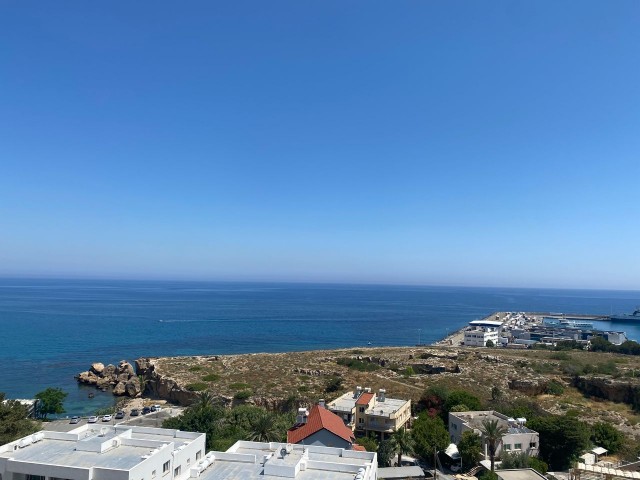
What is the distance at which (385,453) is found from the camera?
32.3 metres

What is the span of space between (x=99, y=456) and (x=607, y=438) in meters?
36.9

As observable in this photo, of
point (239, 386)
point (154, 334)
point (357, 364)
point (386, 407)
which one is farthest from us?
point (154, 334)

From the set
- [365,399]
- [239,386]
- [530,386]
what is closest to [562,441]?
[365,399]

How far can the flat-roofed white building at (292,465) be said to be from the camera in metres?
18.6

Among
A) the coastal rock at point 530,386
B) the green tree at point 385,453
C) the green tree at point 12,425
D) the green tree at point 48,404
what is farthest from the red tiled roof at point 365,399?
the green tree at point 48,404

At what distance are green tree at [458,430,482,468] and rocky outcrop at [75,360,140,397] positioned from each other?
44.9m

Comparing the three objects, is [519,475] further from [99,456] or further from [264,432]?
[99,456]

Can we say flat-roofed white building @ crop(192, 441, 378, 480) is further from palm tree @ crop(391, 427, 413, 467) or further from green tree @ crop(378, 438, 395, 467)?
palm tree @ crop(391, 427, 413, 467)

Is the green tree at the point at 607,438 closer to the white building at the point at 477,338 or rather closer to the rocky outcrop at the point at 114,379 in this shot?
the rocky outcrop at the point at 114,379

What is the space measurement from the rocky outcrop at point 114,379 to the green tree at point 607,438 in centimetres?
5219

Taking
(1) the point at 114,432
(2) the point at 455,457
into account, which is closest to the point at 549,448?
(2) the point at 455,457

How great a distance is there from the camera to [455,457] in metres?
33.2

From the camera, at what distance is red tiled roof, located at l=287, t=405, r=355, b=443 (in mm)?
30016

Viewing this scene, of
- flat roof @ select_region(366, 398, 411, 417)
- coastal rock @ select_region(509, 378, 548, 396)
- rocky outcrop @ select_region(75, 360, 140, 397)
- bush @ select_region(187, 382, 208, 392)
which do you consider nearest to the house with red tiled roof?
flat roof @ select_region(366, 398, 411, 417)
